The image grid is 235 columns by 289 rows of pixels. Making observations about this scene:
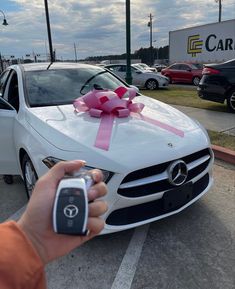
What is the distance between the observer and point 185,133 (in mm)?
3217

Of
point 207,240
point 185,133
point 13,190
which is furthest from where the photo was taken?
point 13,190

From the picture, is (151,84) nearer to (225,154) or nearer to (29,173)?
(225,154)

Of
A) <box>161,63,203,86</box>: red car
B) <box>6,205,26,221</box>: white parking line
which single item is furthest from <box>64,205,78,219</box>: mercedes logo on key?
<box>161,63,203,86</box>: red car

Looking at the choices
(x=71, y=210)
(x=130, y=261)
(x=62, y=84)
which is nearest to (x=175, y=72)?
(x=62, y=84)

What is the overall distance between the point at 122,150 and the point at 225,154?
2.75 meters

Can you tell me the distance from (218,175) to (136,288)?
2.40 metres

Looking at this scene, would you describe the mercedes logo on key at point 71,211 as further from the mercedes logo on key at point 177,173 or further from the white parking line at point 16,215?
the white parking line at point 16,215

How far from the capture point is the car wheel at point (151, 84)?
16359mm

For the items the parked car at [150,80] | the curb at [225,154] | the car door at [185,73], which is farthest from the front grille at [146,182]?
the car door at [185,73]

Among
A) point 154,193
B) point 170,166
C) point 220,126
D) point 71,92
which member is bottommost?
point 220,126

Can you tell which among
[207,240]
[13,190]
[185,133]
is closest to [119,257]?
[207,240]

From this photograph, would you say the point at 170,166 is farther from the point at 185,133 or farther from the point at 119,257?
the point at 119,257

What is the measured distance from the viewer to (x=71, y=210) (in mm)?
897

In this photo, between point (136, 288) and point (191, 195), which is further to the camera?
point (191, 195)
